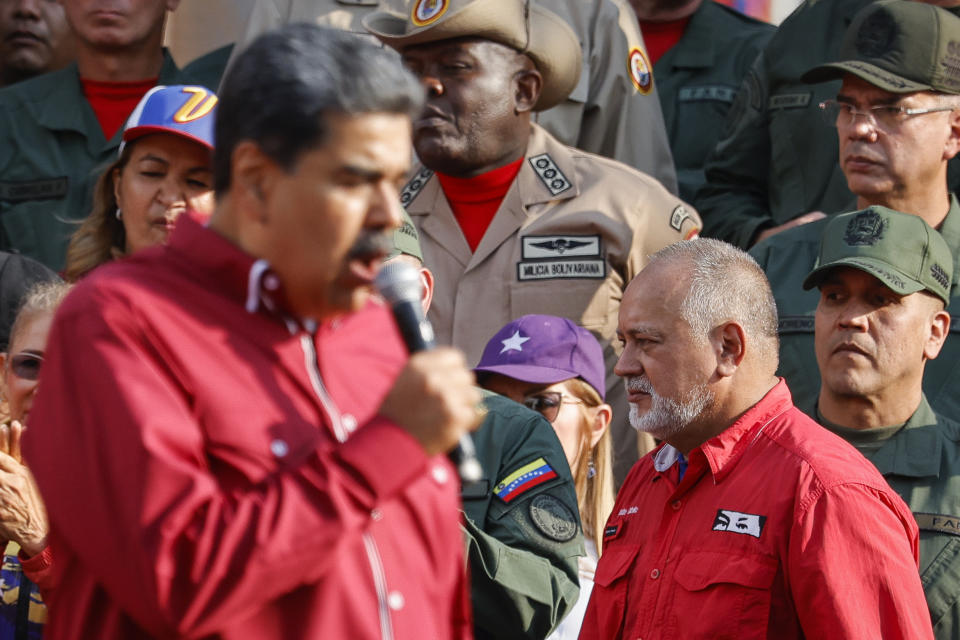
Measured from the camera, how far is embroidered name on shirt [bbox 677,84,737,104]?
696 centimetres

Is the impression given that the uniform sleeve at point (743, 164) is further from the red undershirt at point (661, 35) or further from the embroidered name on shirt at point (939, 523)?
the embroidered name on shirt at point (939, 523)

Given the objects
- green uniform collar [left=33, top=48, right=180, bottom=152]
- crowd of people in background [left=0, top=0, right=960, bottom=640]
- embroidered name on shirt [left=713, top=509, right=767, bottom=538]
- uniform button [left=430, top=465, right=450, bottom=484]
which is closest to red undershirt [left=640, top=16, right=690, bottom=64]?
crowd of people in background [left=0, top=0, right=960, bottom=640]

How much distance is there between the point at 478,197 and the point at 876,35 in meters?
1.71

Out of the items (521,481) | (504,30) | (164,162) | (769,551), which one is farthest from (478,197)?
(769,551)

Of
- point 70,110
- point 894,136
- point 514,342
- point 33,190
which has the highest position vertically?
point 894,136

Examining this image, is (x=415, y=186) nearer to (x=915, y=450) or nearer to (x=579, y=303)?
(x=579, y=303)

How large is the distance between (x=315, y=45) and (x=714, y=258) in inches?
82.5

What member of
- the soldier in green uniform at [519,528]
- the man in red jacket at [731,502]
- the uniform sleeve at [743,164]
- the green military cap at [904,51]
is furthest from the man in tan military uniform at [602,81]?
the soldier in green uniform at [519,528]

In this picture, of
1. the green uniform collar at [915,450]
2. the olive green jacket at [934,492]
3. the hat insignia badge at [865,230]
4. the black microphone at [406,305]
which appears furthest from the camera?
the hat insignia badge at [865,230]

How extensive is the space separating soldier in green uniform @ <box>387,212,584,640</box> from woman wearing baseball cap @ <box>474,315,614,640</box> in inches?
24.4

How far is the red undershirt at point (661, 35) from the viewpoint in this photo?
7340 mm

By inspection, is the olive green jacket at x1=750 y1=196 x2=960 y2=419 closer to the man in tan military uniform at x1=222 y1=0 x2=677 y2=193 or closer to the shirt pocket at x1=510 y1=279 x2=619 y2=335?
the shirt pocket at x1=510 y1=279 x2=619 y2=335

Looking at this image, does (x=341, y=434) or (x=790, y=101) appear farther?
(x=790, y=101)

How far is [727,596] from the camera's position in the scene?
3.31m
